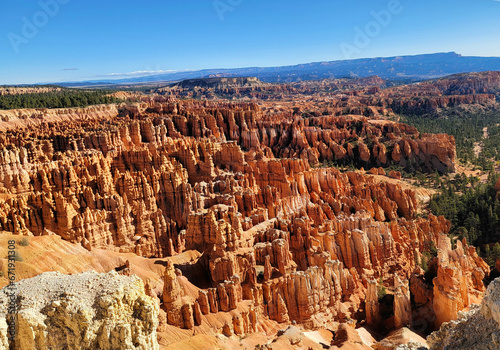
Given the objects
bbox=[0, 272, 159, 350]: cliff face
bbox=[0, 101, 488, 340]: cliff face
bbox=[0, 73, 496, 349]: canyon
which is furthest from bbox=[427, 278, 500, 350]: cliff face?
bbox=[0, 101, 488, 340]: cliff face

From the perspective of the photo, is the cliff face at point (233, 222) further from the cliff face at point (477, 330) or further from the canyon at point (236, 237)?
the cliff face at point (477, 330)

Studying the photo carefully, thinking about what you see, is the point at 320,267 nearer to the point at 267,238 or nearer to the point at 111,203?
the point at 267,238

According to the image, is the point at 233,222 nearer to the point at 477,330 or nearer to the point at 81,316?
the point at 81,316

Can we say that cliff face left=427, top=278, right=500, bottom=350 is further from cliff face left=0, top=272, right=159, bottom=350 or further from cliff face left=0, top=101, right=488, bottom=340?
cliff face left=0, top=101, right=488, bottom=340

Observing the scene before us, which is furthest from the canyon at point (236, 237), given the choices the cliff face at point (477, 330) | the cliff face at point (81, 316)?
the cliff face at point (477, 330)

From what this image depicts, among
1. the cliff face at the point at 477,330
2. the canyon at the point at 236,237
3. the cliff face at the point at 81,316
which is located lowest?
the canyon at the point at 236,237
